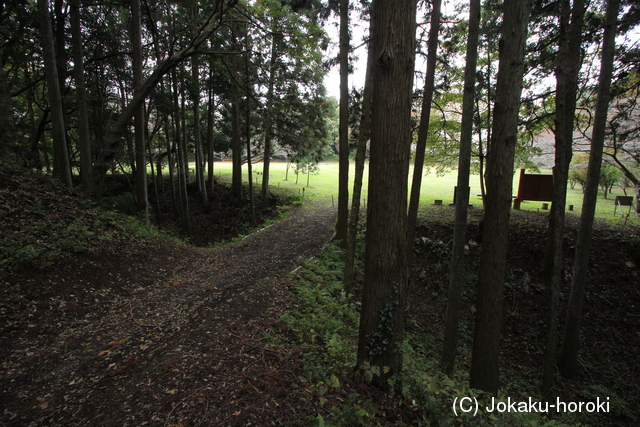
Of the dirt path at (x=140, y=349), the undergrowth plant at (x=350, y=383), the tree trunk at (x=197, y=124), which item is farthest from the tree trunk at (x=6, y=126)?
the undergrowth plant at (x=350, y=383)

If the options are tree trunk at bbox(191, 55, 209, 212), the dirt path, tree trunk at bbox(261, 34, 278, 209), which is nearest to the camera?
the dirt path

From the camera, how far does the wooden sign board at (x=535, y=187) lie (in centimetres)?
1517

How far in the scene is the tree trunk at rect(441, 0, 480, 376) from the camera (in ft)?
20.0

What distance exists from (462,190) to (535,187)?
12.3 m

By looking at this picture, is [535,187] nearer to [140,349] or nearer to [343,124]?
[343,124]

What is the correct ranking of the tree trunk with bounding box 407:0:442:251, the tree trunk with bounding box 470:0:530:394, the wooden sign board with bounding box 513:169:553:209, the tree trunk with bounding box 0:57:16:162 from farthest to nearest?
the wooden sign board with bounding box 513:169:553:209
the tree trunk with bounding box 0:57:16:162
the tree trunk with bounding box 407:0:442:251
the tree trunk with bounding box 470:0:530:394

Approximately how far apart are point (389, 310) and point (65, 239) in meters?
6.67

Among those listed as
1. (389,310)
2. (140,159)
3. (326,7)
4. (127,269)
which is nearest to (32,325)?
(127,269)

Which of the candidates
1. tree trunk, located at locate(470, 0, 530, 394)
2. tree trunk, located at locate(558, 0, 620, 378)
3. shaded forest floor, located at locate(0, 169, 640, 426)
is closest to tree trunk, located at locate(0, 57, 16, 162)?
shaded forest floor, located at locate(0, 169, 640, 426)

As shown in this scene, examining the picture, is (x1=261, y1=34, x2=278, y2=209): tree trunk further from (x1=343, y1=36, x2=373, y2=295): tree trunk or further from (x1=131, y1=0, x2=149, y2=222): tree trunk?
(x1=343, y1=36, x2=373, y2=295): tree trunk

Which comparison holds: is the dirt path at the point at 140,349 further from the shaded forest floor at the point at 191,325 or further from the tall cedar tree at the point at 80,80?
the tall cedar tree at the point at 80,80

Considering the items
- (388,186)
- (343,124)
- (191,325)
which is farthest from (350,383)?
(343,124)

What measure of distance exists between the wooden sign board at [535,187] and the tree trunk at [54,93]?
19431 mm

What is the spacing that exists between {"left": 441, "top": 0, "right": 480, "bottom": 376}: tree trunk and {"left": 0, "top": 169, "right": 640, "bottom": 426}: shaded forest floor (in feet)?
5.76
